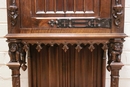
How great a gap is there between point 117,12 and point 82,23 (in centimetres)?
15

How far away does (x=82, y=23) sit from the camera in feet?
2.85

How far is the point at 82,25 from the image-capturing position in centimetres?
87

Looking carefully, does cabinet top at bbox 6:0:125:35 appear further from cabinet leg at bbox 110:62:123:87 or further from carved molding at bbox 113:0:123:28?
cabinet leg at bbox 110:62:123:87

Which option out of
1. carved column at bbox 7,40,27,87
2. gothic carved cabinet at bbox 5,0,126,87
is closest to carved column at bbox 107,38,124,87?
gothic carved cabinet at bbox 5,0,126,87

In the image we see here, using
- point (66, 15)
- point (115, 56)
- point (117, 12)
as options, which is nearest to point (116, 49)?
point (115, 56)

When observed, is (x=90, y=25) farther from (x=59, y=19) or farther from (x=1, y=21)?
(x=1, y=21)

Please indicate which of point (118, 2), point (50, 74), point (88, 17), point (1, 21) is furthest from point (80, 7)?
point (1, 21)

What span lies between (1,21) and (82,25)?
0.58 m

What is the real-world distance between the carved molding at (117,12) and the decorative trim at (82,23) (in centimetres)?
3

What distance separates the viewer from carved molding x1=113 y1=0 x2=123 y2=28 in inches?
33.0

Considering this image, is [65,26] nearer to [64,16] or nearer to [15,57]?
[64,16]

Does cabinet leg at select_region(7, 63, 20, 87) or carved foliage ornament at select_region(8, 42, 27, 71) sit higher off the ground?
carved foliage ornament at select_region(8, 42, 27, 71)

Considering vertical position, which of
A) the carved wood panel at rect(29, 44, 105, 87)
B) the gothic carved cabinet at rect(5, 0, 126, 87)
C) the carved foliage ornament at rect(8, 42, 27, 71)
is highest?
the gothic carved cabinet at rect(5, 0, 126, 87)

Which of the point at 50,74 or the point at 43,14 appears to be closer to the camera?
the point at 43,14
